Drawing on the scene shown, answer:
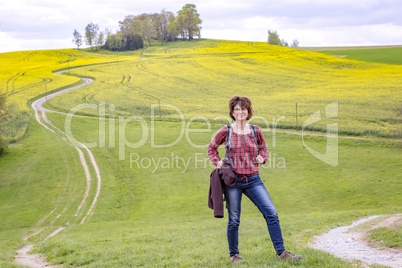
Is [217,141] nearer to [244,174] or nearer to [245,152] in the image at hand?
[245,152]

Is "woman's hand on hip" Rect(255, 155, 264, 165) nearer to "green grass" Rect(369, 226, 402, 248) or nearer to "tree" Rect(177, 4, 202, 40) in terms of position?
"green grass" Rect(369, 226, 402, 248)

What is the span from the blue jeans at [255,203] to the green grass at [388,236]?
118 inches

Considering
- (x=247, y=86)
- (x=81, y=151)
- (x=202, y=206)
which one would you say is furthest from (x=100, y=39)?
(x=202, y=206)

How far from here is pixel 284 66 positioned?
265 feet

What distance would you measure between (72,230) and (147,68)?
69.8 m

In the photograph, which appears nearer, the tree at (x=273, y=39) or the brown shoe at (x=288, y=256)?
the brown shoe at (x=288, y=256)

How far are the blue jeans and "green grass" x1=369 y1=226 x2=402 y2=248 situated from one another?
301 centimetres

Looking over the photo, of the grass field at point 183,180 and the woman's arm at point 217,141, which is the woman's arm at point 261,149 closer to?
the woman's arm at point 217,141

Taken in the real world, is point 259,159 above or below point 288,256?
above

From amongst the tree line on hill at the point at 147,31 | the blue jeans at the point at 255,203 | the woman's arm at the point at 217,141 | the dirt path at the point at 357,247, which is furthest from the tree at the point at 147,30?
the blue jeans at the point at 255,203

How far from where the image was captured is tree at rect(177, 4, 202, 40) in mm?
130125

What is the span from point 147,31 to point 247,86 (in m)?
68.6

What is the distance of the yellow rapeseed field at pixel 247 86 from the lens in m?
44.2

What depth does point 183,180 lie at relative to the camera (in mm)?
28188
